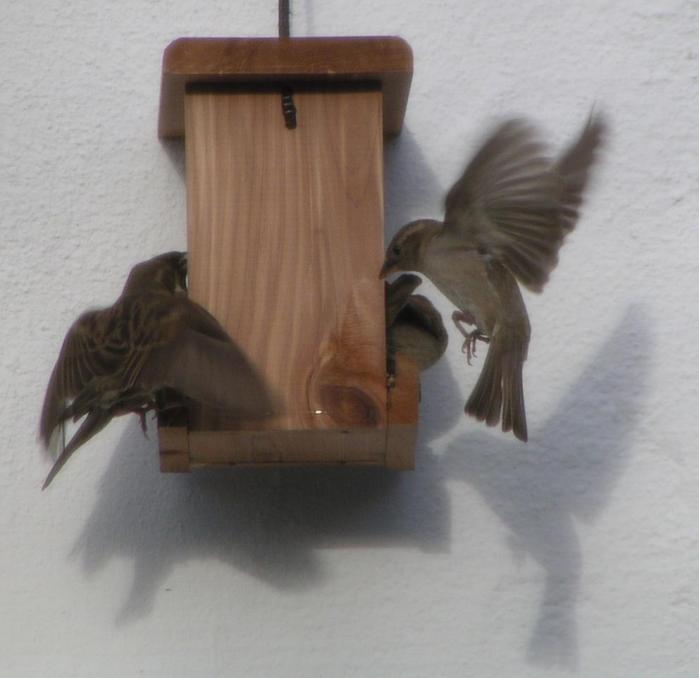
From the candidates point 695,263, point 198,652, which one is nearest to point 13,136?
point 198,652

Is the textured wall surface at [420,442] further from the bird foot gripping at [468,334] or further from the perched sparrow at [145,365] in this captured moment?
the perched sparrow at [145,365]

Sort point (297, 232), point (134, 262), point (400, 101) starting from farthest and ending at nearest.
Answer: point (134, 262)
point (400, 101)
point (297, 232)

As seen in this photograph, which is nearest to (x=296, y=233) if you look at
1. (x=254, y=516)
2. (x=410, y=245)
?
(x=410, y=245)

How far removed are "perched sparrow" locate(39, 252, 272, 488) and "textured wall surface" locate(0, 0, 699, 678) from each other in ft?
1.00

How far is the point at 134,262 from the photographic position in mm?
3195

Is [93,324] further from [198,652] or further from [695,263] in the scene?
[695,263]

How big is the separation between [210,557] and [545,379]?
28.8 inches

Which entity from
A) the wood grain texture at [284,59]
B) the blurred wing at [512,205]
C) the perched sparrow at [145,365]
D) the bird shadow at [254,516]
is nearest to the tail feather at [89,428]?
the perched sparrow at [145,365]

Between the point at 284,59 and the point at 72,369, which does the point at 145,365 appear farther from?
the point at 284,59

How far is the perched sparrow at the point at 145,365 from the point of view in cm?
263

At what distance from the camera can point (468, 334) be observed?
10.3 ft

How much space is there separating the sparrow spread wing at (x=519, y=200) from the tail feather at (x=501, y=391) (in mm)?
146

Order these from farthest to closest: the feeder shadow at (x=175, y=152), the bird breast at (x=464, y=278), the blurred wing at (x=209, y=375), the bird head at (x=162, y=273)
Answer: the feeder shadow at (x=175, y=152)
the bird breast at (x=464, y=278)
the bird head at (x=162, y=273)
the blurred wing at (x=209, y=375)

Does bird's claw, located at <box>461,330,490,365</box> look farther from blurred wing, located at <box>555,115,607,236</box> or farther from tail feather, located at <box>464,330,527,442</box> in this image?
blurred wing, located at <box>555,115,607,236</box>
